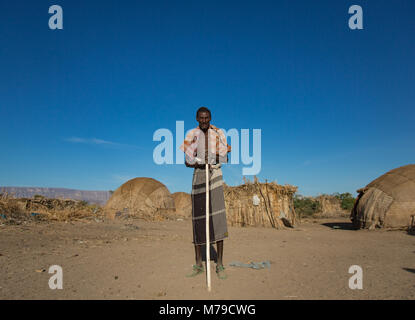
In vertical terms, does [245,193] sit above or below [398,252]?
above

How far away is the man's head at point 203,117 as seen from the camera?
3.93m

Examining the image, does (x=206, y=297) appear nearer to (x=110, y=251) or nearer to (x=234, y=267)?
(x=234, y=267)

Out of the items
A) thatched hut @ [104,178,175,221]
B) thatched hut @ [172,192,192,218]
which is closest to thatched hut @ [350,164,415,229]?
thatched hut @ [104,178,175,221]

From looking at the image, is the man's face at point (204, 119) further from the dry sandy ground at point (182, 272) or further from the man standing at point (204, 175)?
the dry sandy ground at point (182, 272)

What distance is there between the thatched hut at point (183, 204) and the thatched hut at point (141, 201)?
7.75 feet

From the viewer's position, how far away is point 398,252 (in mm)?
5574

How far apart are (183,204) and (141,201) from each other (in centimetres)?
521

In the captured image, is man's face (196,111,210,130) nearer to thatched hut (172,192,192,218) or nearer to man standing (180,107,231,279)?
man standing (180,107,231,279)


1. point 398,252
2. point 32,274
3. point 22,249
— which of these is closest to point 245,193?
point 398,252

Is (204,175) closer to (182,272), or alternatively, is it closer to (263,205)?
(182,272)

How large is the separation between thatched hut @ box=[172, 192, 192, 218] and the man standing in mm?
16336

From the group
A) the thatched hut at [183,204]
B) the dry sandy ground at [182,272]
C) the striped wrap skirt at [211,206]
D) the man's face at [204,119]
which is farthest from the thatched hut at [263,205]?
the thatched hut at [183,204]

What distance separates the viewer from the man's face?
3.92 meters
